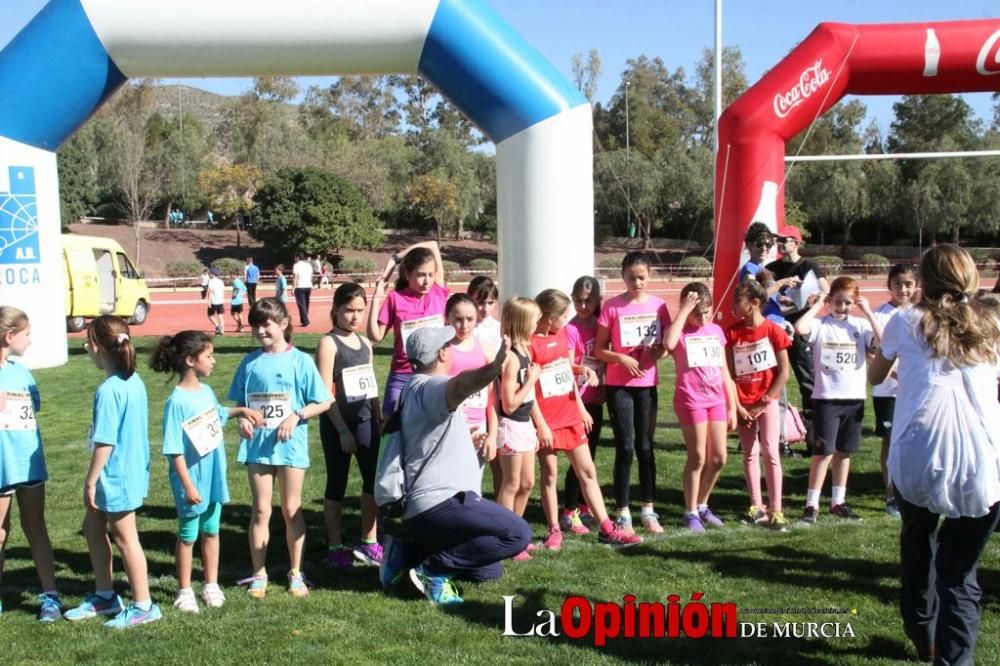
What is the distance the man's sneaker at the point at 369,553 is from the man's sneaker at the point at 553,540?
97 cm

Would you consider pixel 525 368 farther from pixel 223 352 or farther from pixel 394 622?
pixel 223 352

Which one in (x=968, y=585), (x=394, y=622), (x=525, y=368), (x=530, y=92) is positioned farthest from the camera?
(x=530, y=92)

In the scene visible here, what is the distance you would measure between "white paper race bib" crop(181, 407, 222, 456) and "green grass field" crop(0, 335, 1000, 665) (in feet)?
1.55

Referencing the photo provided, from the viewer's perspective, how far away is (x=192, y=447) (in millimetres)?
4469

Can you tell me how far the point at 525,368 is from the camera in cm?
515

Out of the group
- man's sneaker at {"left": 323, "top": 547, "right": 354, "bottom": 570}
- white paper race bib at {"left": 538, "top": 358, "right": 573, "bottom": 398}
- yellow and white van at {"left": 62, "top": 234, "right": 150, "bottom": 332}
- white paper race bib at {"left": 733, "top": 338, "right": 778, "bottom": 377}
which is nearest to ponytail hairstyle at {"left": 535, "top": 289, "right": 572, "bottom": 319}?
white paper race bib at {"left": 538, "top": 358, "right": 573, "bottom": 398}

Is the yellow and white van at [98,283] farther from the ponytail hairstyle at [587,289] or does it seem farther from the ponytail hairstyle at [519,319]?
the ponytail hairstyle at [519,319]

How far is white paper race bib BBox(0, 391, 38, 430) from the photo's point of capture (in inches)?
170

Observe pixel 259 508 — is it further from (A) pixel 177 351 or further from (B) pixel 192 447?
(A) pixel 177 351

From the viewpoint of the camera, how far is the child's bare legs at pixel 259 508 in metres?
4.70

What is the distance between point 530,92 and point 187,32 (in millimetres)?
3469

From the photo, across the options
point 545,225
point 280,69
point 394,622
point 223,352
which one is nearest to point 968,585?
point 394,622

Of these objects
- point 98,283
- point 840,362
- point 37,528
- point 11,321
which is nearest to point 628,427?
point 840,362

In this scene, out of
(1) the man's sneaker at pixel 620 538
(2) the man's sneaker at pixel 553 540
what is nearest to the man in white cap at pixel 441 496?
(2) the man's sneaker at pixel 553 540
